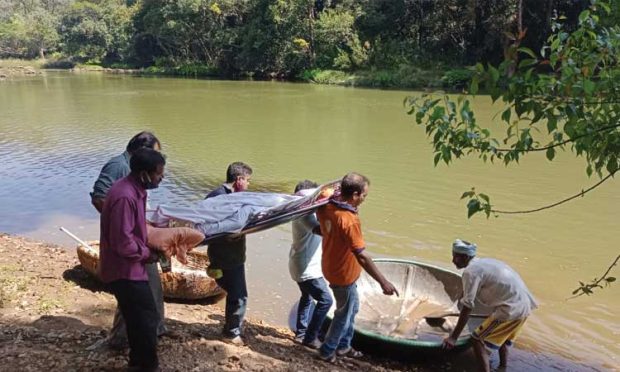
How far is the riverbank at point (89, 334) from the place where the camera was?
11.8ft

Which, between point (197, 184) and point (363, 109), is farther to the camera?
point (363, 109)

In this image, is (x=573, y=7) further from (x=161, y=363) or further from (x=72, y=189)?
(x=161, y=363)

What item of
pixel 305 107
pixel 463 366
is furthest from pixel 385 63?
pixel 463 366

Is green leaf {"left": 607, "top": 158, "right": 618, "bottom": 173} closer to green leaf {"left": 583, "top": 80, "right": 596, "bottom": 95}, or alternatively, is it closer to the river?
green leaf {"left": 583, "top": 80, "right": 596, "bottom": 95}

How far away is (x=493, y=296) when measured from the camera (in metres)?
Result: 3.99

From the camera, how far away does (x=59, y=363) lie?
3479 millimetres

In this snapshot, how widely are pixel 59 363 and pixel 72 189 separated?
8646 millimetres

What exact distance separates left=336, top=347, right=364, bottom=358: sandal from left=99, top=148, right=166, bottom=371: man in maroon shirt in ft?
5.28

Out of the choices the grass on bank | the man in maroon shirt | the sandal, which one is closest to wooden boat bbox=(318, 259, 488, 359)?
the sandal

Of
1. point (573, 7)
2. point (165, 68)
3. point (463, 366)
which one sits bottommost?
point (463, 366)

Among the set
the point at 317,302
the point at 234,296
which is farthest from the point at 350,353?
the point at 234,296

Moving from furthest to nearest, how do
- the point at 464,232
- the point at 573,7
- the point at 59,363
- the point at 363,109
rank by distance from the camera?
the point at 573,7 → the point at 363,109 → the point at 464,232 → the point at 59,363

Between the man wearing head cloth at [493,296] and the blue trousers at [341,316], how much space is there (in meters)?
0.83

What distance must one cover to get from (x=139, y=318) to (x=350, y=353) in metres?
1.93
